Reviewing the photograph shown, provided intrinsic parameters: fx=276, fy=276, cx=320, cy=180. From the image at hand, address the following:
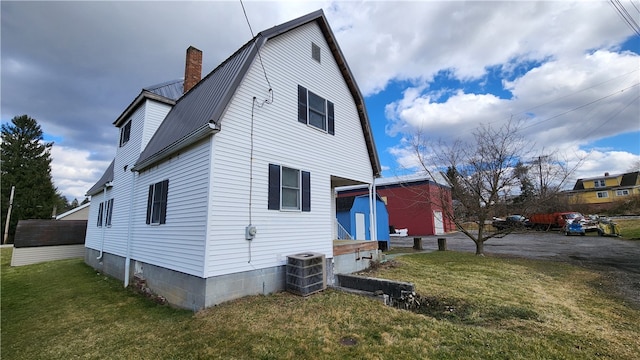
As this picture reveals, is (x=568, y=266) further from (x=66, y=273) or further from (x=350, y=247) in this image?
(x=66, y=273)

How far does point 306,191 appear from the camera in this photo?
825 centimetres

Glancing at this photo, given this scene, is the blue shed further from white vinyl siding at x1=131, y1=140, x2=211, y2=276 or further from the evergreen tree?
the evergreen tree

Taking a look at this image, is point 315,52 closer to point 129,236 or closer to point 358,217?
point 129,236

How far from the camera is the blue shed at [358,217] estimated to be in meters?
16.3

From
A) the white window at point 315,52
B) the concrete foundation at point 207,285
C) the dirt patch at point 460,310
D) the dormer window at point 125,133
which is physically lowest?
the dirt patch at point 460,310

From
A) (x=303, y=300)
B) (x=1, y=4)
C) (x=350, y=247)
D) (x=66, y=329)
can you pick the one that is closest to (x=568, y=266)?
(x=350, y=247)

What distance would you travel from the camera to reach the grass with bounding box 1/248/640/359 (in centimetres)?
399

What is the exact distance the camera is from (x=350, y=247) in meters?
10.2

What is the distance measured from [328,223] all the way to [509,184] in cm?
1005

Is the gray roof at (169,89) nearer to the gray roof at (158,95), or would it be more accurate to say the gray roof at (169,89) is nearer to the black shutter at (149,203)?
the gray roof at (158,95)

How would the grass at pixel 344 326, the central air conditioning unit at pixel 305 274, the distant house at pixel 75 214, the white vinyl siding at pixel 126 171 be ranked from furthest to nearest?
the distant house at pixel 75 214
the white vinyl siding at pixel 126 171
the central air conditioning unit at pixel 305 274
the grass at pixel 344 326

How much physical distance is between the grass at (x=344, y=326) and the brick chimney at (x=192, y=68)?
7920mm

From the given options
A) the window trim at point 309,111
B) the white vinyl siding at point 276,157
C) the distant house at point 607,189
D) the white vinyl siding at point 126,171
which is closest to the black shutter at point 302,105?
the window trim at point 309,111

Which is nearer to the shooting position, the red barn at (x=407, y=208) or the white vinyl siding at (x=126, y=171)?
the white vinyl siding at (x=126, y=171)
